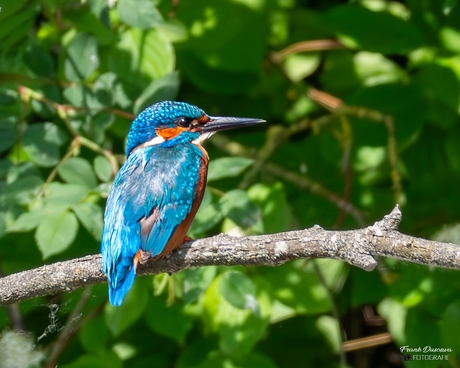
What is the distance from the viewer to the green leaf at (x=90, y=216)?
200 cm

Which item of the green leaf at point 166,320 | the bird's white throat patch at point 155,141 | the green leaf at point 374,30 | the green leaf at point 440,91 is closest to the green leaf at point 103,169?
the bird's white throat patch at point 155,141

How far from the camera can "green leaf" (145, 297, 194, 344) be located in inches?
91.2

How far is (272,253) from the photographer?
1.56 meters

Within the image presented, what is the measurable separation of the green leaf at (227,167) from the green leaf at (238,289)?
0.30 metres

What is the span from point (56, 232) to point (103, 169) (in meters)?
0.31

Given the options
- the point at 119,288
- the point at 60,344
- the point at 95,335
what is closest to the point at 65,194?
the point at 119,288

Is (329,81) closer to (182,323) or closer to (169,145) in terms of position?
(169,145)

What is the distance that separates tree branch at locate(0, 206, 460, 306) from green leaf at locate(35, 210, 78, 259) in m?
0.14

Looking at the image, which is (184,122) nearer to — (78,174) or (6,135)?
(78,174)

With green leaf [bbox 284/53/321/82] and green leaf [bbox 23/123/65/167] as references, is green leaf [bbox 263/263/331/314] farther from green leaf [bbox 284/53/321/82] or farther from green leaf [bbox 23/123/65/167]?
green leaf [bbox 284/53/321/82]

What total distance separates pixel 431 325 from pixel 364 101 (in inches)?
32.8

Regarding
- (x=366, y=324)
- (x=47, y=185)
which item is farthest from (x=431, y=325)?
(x=47, y=185)

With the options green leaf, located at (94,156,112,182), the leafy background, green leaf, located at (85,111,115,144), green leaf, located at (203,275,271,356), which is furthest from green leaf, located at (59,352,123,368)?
green leaf, located at (85,111,115,144)

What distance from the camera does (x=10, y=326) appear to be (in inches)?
88.2
